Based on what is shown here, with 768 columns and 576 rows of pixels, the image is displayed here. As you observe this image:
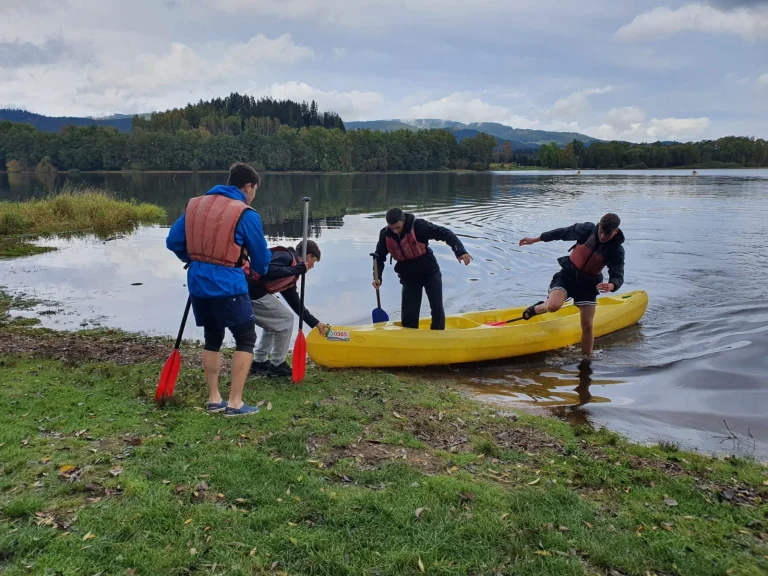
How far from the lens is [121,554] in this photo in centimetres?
322

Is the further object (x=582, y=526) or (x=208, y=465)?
(x=208, y=465)

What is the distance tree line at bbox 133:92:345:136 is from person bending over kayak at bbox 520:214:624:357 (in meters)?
131

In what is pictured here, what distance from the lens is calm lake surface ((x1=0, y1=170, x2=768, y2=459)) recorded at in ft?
24.1

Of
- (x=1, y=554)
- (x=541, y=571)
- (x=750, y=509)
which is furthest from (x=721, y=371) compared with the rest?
(x=1, y=554)

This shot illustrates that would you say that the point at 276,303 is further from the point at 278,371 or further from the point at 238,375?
the point at 238,375

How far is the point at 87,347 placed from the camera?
8.38m

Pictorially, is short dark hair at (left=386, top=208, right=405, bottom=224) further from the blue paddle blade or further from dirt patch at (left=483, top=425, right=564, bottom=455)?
dirt patch at (left=483, top=425, right=564, bottom=455)

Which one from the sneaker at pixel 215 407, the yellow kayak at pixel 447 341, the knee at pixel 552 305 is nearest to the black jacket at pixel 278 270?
the yellow kayak at pixel 447 341

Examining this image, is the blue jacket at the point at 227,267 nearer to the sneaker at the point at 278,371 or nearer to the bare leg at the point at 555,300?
the sneaker at the point at 278,371

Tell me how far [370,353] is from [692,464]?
449cm

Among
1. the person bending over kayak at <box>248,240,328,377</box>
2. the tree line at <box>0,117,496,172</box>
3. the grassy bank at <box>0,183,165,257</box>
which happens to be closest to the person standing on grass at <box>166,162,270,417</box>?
the person bending over kayak at <box>248,240,328,377</box>

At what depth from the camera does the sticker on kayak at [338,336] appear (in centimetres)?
795

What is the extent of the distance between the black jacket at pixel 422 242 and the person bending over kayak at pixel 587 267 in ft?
4.58

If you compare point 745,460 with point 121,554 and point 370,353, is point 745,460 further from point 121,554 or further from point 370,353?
point 121,554
